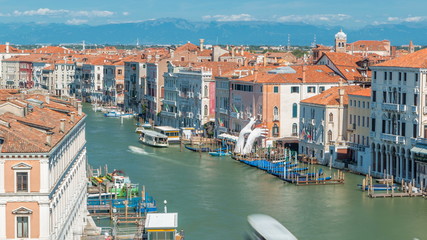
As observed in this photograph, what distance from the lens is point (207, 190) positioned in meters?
25.6

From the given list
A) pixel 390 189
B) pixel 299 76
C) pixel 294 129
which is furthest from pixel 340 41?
pixel 390 189

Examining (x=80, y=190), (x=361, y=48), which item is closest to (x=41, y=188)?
(x=80, y=190)

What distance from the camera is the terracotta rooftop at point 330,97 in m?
31.5

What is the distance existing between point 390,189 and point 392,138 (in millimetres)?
2368

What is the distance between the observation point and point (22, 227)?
13117mm

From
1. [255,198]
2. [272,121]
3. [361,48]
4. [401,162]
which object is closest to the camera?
[255,198]

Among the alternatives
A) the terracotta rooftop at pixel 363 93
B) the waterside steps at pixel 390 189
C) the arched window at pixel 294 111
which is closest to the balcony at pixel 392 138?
the waterside steps at pixel 390 189

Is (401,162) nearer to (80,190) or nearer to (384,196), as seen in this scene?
(384,196)

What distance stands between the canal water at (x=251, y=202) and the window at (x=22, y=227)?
6.46m

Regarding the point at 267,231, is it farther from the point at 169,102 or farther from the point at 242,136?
the point at 169,102

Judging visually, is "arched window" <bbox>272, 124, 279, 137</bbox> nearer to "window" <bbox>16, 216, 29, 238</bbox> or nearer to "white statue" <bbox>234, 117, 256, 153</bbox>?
"white statue" <bbox>234, 117, 256, 153</bbox>

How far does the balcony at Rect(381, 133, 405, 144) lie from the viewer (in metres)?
26.7

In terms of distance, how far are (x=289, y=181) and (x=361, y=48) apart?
132 ft

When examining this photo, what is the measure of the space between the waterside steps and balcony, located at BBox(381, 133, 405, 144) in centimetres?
114
